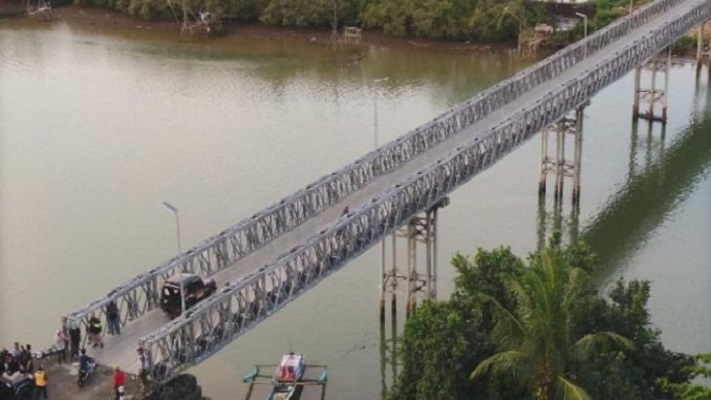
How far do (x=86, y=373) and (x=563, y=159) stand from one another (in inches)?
1350

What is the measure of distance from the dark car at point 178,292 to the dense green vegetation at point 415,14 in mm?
69921

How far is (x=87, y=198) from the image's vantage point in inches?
2427

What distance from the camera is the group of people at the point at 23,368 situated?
1254 inches

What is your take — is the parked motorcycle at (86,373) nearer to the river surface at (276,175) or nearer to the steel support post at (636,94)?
the river surface at (276,175)

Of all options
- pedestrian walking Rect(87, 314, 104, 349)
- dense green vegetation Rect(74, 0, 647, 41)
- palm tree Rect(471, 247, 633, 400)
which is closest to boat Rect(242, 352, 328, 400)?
pedestrian walking Rect(87, 314, 104, 349)

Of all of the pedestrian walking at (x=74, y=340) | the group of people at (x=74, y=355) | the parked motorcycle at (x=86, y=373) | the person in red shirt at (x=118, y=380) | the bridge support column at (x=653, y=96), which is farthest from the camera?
the bridge support column at (x=653, y=96)

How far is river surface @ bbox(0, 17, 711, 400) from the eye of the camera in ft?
154

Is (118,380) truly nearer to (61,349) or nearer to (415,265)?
(61,349)

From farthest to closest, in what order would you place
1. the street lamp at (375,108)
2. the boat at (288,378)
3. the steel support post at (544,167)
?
the street lamp at (375,108) → the steel support post at (544,167) → the boat at (288,378)

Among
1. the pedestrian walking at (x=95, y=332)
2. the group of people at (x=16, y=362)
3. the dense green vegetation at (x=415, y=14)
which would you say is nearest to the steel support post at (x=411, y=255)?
the pedestrian walking at (x=95, y=332)

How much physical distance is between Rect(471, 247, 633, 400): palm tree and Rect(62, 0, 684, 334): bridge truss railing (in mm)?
12491

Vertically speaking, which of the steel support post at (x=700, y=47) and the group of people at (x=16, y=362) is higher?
the steel support post at (x=700, y=47)

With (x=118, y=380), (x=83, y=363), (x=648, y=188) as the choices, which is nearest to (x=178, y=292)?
(x=83, y=363)

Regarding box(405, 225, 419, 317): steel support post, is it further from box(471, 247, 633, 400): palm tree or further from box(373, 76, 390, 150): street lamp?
box(373, 76, 390, 150): street lamp
